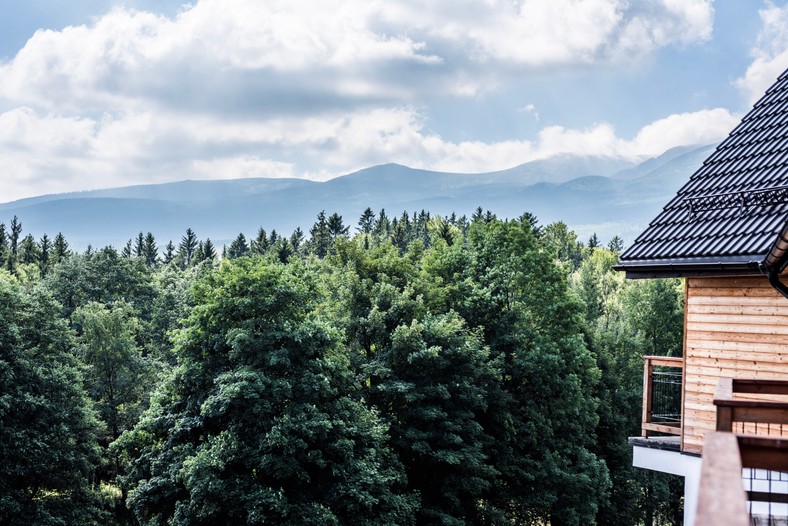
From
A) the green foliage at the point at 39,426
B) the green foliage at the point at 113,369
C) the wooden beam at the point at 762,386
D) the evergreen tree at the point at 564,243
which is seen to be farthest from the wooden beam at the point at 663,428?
the evergreen tree at the point at 564,243

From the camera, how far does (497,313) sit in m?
25.1

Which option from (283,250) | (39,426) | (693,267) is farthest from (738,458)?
(283,250)

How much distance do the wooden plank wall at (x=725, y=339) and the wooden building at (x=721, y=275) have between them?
0.04ft

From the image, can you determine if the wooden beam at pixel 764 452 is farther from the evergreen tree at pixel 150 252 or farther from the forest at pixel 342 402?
the evergreen tree at pixel 150 252

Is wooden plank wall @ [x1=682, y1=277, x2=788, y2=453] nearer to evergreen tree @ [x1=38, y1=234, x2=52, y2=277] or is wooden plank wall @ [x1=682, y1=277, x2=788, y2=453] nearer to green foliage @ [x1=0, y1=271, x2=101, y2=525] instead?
green foliage @ [x1=0, y1=271, x2=101, y2=525]

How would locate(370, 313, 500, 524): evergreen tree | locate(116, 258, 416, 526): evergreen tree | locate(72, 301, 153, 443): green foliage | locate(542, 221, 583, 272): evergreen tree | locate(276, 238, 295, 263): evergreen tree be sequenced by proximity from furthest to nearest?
locate(542, 221, 583, 272): evergreen tree
locate(276, 238, 295, 263): evergreen tree
locate(72, 301, 153, 443): green foliage
locate(370, 313, 500, 524): evergreen tree
locate(116, 258, 416, 526): evergreen tree

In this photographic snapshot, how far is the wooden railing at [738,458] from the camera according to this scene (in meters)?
1.79

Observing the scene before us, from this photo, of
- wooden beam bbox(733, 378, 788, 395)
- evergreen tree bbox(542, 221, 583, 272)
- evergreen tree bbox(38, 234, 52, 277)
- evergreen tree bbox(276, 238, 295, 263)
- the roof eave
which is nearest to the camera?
wooden beam bbox(733, 378, 788, 395)

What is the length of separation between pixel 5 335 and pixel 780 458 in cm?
2573

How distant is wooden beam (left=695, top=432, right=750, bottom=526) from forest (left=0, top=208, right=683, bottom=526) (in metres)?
14.7

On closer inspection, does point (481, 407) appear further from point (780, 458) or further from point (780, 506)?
point (780, 458)

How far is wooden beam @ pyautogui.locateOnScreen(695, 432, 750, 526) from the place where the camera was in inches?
67.5

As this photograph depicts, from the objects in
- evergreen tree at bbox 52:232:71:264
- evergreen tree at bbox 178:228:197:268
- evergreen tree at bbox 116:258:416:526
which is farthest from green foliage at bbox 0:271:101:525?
evergreen tree at bbox 178:228:197:268

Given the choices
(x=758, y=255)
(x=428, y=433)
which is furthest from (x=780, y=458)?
(x=428, y=433)
